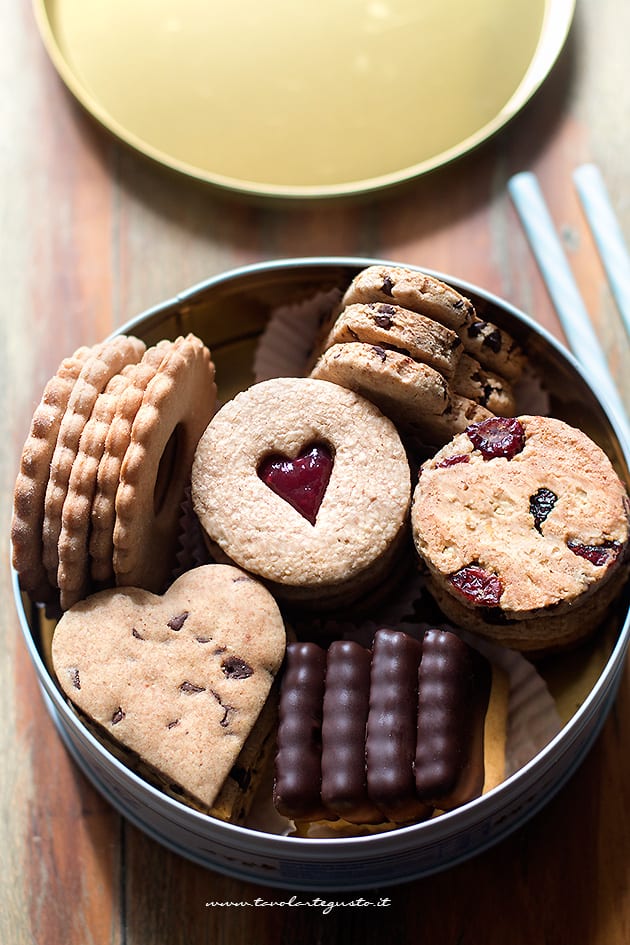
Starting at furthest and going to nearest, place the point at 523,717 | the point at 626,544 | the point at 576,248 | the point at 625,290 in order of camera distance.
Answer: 1. the point at 576,248
2. the point at 625,290
3. the point at 523,717
4. the point at 626,544

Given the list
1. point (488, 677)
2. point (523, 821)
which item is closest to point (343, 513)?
point (488, 677)

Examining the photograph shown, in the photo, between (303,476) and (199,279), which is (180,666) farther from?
(199,279)

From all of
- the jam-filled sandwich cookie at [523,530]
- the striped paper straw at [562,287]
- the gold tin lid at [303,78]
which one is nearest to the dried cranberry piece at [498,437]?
the jam-filled sandwich cookie at [523,530]

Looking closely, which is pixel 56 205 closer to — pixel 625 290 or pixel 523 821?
pixel 625 290

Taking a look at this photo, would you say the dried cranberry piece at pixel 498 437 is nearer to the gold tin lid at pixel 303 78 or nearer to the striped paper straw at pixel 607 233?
the striped paper straw at pixel 607 233

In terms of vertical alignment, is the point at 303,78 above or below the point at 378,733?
above

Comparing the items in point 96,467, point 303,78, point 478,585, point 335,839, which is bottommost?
point 335,839

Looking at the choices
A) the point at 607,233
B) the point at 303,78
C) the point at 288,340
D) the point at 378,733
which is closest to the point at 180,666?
the point at 378,733
